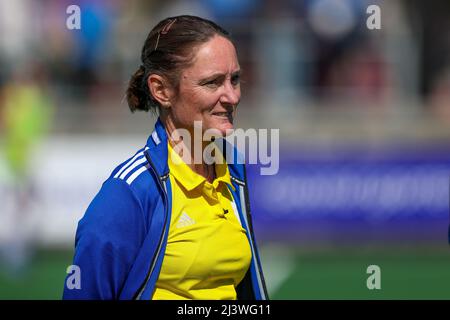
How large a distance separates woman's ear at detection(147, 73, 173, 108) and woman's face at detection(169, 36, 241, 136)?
0.16 ft

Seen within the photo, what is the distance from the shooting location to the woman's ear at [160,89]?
3443 mm

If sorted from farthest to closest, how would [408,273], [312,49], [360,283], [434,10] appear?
[434,10] → [312,49] → [408,273] → [360,283]

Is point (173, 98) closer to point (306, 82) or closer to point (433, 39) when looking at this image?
point (306, 82)

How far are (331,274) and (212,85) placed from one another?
6929 mm

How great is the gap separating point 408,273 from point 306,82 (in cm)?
355

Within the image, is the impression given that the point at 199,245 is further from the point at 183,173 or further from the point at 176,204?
the point at 183,173

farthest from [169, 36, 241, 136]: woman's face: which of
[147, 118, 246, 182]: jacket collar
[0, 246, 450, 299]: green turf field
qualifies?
[0, 246, 450, 299]: green turf field

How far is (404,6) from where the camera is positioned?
13109mm

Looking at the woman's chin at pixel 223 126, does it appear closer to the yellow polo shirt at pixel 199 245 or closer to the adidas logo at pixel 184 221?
the yellow polo shirt at pixel 199 245

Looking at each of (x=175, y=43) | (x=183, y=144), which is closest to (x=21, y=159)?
(x=183, y=144)

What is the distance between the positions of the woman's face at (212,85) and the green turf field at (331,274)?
5444 millimetres

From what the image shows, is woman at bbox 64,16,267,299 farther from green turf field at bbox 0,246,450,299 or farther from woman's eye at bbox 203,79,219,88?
green turf field at bbox 0,246,450,299
